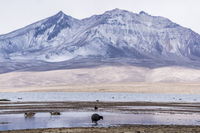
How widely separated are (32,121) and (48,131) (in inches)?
352

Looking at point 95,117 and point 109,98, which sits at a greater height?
point 109,98

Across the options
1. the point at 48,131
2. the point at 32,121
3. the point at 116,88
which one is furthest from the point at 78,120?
the point at 116,88

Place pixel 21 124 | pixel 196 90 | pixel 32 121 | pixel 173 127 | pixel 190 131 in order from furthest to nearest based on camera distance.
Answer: pixel 196 90
pixel 32 121
pixel 21 124
pixel 173 127
pixel 190 131

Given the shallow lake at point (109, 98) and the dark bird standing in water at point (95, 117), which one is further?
the shallow lake at point (109, 98)

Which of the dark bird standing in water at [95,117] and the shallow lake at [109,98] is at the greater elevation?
the shallow lake at [109,98]

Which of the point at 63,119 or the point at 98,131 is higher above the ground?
the point at 63,119

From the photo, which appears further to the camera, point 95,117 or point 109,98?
point 109,98

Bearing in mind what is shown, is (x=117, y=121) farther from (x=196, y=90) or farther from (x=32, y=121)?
(x=196, y=90)

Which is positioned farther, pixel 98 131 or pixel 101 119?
pixel 101 119

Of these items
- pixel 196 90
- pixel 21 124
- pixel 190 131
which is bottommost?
pixel 190 131

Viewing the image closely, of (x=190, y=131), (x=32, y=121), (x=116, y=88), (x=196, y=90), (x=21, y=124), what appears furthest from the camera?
(x=116, y=88)

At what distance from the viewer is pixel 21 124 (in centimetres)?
3709

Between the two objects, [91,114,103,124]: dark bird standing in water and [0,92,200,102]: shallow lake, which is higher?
[0,92,200,102]: shallow lake

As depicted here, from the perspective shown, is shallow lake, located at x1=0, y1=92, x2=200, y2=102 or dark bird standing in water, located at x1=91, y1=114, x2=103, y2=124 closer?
dark bird standing in water, located at x1=91, y1=114, x2=103, y2=124
